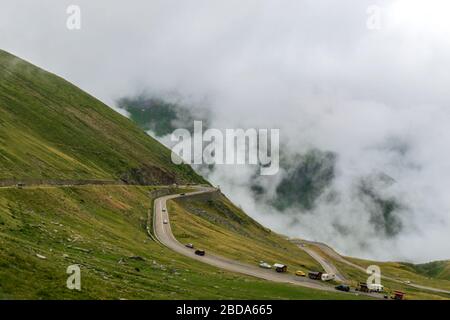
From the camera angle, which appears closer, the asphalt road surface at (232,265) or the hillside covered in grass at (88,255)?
the hillside covered in grass at (88,255)

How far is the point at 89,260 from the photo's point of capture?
2554 inches

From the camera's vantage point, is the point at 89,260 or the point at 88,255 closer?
the point at 89,260

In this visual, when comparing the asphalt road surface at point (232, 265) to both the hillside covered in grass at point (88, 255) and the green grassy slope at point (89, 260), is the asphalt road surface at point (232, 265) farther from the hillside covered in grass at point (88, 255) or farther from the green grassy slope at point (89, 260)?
the green grassy slope at point (89, 260)

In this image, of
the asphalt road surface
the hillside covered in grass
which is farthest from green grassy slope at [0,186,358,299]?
the asphalt road surface

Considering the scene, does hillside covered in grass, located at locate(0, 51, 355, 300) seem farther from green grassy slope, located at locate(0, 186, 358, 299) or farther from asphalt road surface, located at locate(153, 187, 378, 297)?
asphalt road surface, located at locate(153, 187, 378, 297)

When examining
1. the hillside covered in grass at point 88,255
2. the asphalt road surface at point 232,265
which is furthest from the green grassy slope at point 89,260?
the asphalt road surface at point 232,265

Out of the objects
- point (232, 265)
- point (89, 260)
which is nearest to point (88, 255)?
point (89, 260)

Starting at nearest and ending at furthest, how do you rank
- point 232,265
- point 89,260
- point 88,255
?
point 89,260, point 88,255, point 232,265

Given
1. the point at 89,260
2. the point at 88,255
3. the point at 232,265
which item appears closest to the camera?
the point at 89,260

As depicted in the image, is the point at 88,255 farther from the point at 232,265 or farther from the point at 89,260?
the point at 232,265

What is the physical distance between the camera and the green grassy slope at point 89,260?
47.2m
